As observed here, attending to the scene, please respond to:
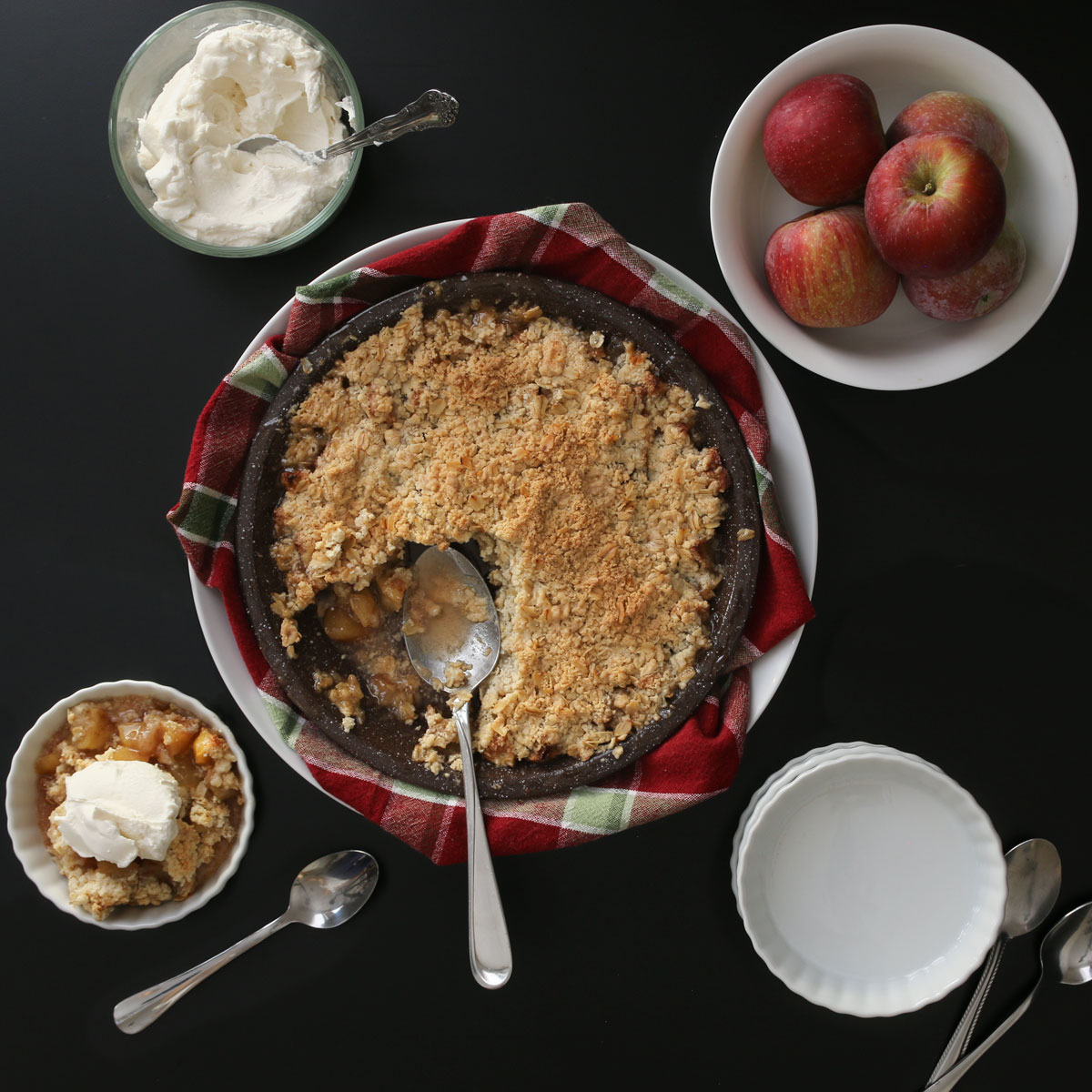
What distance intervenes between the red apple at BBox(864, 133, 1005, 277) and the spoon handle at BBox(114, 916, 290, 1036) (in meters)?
1.50

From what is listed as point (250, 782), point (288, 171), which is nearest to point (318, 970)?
point (250, 782)

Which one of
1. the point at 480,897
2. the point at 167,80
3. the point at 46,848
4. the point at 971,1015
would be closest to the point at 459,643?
the point at 480,897

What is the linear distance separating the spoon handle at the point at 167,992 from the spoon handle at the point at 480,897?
1.27 feet

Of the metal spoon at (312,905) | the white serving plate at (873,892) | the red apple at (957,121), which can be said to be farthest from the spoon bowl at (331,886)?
the red apple at (957,121)

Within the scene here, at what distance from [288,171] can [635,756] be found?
110cm

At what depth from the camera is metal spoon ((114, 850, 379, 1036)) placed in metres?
1.54

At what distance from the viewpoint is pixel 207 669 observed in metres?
1.55

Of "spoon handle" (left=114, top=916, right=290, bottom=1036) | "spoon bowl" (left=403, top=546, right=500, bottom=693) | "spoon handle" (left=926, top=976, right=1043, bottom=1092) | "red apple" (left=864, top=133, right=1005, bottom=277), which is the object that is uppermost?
"red apple" (left=864, top=133, right=1005, bottom=277)

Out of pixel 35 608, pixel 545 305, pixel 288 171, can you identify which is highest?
pixel 288 171

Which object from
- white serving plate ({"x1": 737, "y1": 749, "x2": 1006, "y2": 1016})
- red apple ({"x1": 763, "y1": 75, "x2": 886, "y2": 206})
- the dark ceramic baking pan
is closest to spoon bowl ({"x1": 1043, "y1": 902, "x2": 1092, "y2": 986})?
white serving plate ({"x1": 737, "y1": 749, "x2": 1006, "y2": 1016})

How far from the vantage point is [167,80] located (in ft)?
4.76

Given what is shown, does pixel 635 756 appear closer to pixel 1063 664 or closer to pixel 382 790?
pixel 382 790

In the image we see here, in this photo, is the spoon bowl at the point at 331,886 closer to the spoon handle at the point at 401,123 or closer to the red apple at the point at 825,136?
the spoon handle at the point at 401,123

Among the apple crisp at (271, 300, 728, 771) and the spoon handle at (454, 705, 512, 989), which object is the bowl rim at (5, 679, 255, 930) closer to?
the apple crisp at (271, 300, 728, 771)
